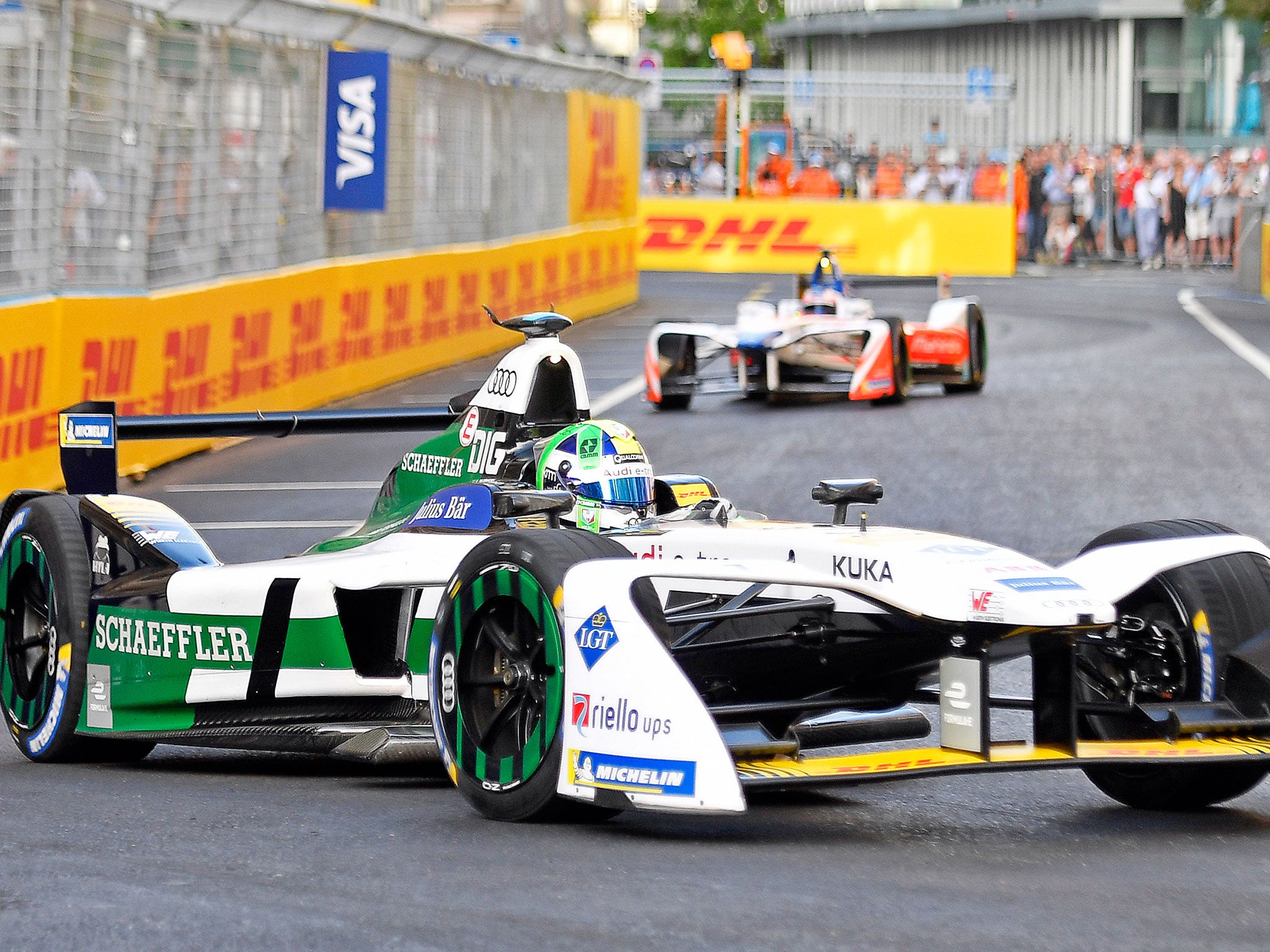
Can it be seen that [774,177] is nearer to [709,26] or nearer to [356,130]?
[356,130]

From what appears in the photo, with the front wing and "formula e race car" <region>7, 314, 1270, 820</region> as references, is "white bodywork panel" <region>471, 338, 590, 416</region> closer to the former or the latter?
"formula e race car" <region>7, 314, 1270, 820</region>

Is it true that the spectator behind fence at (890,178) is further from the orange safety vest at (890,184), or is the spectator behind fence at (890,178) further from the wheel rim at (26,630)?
the wheel rim at (26,630)

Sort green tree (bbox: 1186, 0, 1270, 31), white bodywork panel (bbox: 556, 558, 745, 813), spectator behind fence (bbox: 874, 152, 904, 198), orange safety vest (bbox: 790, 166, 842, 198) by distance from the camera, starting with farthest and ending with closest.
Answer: orange safety vest (bbox: 790, 166, 842, 198)
spectator behind fence (bbox: 874, 152, 904, 198)
green tree (bbox: 1186, 0, 1270, 31)
white bodywork panel (bbox: 556, 558, 745, 813)

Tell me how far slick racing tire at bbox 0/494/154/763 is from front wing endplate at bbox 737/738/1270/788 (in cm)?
290

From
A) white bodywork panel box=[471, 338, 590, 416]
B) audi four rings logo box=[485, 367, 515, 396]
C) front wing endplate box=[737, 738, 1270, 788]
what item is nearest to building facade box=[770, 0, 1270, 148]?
white bodywork panel box=[471, 338, 590, 416]

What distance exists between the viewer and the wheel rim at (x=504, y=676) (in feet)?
16.4

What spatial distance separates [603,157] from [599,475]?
24540 millimetres

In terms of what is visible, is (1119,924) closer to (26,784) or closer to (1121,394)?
(26,784)

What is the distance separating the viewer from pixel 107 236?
45.1 ft

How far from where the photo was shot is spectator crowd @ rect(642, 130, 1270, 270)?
36.4m

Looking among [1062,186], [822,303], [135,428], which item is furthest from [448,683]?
[1062,186]

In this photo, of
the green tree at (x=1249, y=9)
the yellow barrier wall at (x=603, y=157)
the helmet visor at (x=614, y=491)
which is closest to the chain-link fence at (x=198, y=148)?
the yellow barrier wall at (x=603, y=157)

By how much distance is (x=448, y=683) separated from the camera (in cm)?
523

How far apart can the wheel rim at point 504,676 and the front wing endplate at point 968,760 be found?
1.83 feet
